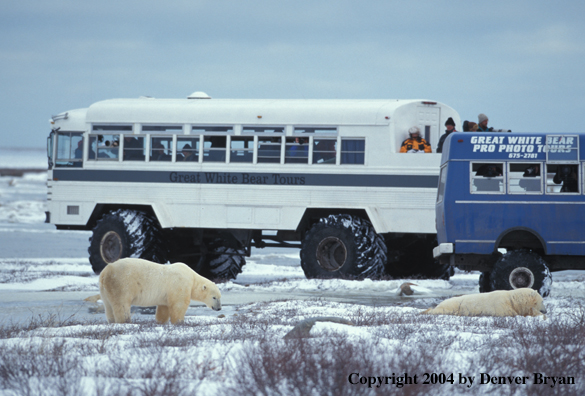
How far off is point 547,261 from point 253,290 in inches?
206

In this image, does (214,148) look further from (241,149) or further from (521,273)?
(521,273)

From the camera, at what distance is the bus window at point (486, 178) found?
11844 millimetres

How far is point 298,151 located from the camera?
15344mm

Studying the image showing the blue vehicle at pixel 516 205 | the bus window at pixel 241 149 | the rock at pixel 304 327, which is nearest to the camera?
the rock at pixel 304 327

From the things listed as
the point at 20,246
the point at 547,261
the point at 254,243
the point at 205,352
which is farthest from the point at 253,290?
the point at 20,246

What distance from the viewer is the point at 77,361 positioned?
509 cm

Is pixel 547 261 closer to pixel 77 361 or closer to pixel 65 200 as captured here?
pixel 77 361

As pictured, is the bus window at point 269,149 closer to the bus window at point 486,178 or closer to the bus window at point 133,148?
the bus window at point 133,148

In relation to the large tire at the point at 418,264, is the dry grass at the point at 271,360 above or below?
above

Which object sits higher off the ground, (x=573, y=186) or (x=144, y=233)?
(x=573, y=186)

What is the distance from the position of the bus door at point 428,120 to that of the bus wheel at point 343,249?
89.9 inches

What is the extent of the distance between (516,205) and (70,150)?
393 inches

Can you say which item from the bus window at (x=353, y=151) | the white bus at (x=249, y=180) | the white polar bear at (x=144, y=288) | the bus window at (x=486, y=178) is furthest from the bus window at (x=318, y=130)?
the white polar bear at (x=144, y=288)

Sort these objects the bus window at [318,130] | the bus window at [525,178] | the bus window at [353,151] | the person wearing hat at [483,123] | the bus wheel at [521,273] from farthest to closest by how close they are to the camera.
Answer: the bus window at [318,130], the bus window at [353,151], the person wearing hat at [483,123], the bus window at [525,178], the bus wheel at [521,273]
